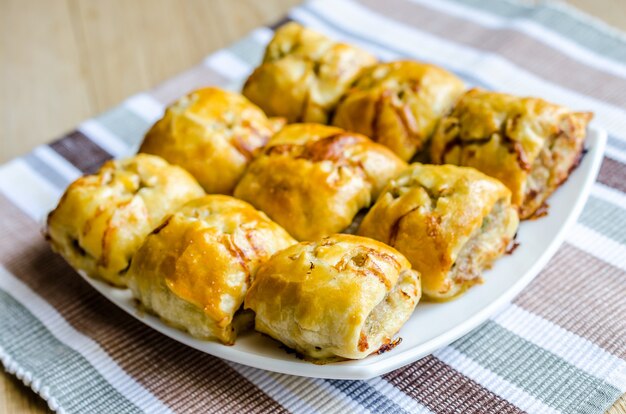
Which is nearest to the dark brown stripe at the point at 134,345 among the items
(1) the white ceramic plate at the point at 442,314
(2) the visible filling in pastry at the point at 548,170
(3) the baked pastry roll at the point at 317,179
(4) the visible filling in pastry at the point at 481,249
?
(1) the white ceramic plate at the point at 442,314

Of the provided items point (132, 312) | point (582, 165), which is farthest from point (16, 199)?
point (582, 165)

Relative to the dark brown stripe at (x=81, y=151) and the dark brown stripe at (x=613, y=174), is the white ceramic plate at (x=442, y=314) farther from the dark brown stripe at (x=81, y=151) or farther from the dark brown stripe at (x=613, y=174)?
the dark brown stripe at (x=81, y=151)

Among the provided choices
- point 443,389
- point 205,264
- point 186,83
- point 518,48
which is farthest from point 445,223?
point 186,83

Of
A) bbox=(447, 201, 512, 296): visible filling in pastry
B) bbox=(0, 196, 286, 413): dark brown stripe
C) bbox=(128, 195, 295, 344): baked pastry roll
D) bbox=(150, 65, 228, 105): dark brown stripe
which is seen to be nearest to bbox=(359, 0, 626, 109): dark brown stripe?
bbox=(150, 65, 228, 105): dark brown stripe

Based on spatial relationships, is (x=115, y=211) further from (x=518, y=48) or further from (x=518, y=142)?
(x=518, y=48)

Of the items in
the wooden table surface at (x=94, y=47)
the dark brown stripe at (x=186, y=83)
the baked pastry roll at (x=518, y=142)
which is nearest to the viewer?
the baked pastry roll at (x=518, y=142)

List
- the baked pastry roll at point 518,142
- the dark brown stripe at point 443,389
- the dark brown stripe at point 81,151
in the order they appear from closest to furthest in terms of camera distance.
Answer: the dark brown stripe at point 443,389 → the baked pastry roll at point 518,142 → the dark brown stripe at point 81,151

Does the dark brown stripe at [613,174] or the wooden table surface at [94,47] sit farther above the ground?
the dark brown stripe at [613,174]
